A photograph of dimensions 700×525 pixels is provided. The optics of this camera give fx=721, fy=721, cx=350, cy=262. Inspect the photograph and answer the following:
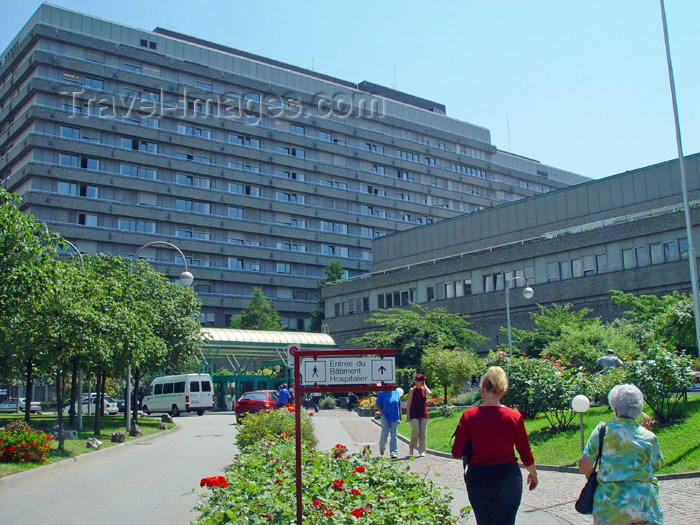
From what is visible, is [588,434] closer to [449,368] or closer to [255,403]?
[449,368]

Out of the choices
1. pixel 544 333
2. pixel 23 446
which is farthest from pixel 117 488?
pixel 544 333

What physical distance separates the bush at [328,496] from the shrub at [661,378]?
7397 millimetres

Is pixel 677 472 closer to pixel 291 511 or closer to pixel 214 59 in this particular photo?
pixel 291 511

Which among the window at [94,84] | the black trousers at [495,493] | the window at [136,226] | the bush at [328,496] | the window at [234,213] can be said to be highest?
the window at [94,84]

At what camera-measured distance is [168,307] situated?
3225cm

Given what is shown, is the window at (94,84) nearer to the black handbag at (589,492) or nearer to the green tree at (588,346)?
the green tree at (588,346)

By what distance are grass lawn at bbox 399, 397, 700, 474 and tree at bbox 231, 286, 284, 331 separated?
5137 cm

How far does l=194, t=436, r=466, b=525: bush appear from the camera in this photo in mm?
6035

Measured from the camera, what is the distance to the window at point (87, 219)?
7038cm

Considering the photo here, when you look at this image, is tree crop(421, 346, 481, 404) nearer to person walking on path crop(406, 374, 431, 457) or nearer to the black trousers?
person walking on path crop(406, 374, 431, 457)

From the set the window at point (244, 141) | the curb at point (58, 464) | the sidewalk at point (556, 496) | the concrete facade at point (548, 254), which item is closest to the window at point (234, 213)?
the window at point (244, 141)

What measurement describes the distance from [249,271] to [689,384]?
69.0 meters

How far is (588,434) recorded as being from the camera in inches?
591

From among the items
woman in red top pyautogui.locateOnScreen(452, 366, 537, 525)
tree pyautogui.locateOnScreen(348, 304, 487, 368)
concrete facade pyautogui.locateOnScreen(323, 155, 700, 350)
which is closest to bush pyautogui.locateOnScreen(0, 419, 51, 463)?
woman in red top pyautogui.locateOnScreen(452, 366, 537, 525)
